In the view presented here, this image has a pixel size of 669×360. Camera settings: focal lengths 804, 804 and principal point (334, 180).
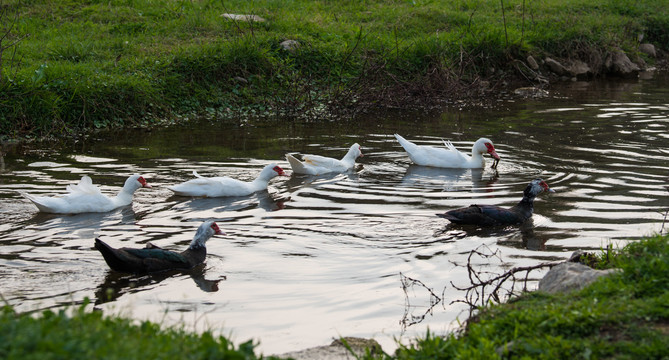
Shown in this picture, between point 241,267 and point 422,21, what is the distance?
1334cm

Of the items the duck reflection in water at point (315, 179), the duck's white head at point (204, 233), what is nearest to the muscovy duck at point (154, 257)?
the duck's white head at point (204, 233)

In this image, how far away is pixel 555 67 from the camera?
1933 cm

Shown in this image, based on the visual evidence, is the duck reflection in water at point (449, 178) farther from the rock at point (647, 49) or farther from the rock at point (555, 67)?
the rock at point (647, 49)

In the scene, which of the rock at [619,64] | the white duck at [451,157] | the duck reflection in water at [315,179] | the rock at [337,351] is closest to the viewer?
the rock at [337,351]

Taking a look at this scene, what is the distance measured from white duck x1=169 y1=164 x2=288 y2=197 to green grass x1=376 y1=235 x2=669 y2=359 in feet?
17.2

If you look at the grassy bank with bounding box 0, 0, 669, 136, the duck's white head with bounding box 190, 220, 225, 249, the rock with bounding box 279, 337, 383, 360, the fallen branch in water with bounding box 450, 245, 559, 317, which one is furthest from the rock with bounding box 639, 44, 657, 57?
the rock with bounding box 279, 337, 383, 360

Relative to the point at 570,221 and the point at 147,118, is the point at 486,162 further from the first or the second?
the point at 147,118

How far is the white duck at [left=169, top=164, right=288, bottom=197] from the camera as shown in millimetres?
9883

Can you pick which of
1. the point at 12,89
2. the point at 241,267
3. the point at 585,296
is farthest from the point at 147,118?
the point at 585,296

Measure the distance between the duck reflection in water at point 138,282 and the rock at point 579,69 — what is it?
47.6 feet

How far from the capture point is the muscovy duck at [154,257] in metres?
6.89

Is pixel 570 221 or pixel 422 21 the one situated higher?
pixel 422 21

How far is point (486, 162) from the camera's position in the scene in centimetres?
1242

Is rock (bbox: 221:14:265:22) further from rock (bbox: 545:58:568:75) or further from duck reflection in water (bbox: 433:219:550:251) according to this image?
duck reflection in water (bbox: 433:219:550:251)
